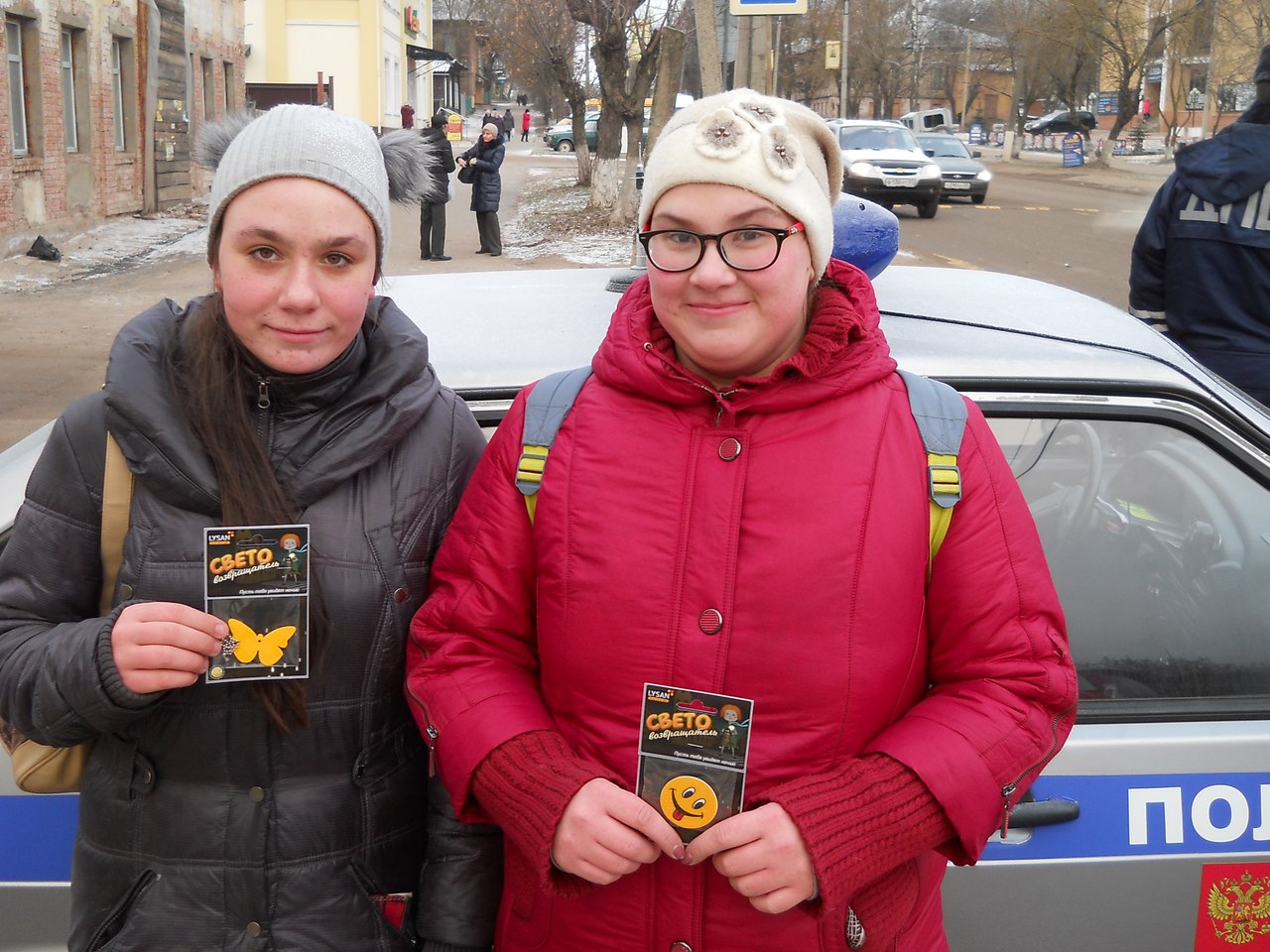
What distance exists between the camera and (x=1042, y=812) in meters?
2.29

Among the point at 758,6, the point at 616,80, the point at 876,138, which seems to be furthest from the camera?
the point at 876,138

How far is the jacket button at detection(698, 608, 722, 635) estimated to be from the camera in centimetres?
169

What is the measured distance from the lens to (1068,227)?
2244 centimetres

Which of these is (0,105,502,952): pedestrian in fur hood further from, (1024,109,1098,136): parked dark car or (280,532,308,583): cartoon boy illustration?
(1024,109,1098,136): parked dark car

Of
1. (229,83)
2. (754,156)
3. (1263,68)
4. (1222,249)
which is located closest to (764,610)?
(754,156)

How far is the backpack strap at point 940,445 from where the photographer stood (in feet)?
5.64

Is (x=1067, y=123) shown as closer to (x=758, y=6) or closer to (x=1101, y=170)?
(x=1101, y=170)

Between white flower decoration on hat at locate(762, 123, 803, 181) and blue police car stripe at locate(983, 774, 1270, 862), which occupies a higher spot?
white flower decoration on hat at locate(762, 123, 803, 181)

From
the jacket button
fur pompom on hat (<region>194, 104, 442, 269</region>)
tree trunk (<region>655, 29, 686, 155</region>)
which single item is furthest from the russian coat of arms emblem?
tree trunk (<region>655, 29, 686, 155</region>)

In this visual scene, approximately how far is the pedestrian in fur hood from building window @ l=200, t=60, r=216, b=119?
2722cm

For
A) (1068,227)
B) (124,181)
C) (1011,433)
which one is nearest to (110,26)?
(124,181)

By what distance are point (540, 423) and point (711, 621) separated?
39 centimetres

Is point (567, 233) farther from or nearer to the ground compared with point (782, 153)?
nearer to the ground

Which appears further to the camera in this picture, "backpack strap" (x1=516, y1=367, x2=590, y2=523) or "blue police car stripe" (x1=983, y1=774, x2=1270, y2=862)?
"blue police car stripe" (x1=983, y1=774, x2=1270, y2=862)
